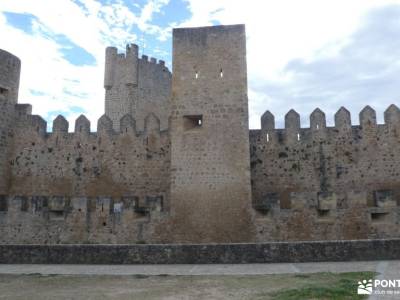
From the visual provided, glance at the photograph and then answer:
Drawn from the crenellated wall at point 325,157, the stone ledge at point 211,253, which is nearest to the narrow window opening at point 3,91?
the stone ledge at point 211,253

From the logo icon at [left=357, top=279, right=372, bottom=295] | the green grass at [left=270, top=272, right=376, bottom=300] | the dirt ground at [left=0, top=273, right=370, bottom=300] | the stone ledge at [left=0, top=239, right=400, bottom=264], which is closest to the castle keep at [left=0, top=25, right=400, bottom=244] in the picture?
the stone ledge at [left=0, top=239, right=400, bottom=264]

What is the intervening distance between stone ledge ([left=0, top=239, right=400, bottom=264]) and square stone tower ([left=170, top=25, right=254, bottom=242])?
11.8ft

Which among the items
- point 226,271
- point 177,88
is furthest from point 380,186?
point 226,271

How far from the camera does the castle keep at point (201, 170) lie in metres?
12.8

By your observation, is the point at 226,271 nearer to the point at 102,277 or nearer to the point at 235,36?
the point at 102,277

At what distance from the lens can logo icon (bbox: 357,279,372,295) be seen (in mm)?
5550

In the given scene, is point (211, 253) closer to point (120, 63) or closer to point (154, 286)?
point (154, 286)

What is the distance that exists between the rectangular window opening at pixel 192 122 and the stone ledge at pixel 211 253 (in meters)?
5.46

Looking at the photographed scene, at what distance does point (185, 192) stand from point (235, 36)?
5729mm

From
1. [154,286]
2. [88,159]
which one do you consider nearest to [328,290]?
[154,286]

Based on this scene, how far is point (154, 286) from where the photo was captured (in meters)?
6.50

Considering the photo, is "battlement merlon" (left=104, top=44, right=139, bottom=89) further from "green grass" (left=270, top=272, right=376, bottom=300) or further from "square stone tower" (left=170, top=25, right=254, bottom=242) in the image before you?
"green grass" (left=270, top=272, right=376, bottom=300)

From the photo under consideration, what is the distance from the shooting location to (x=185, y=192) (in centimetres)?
1327

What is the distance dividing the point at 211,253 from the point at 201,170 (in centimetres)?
445
